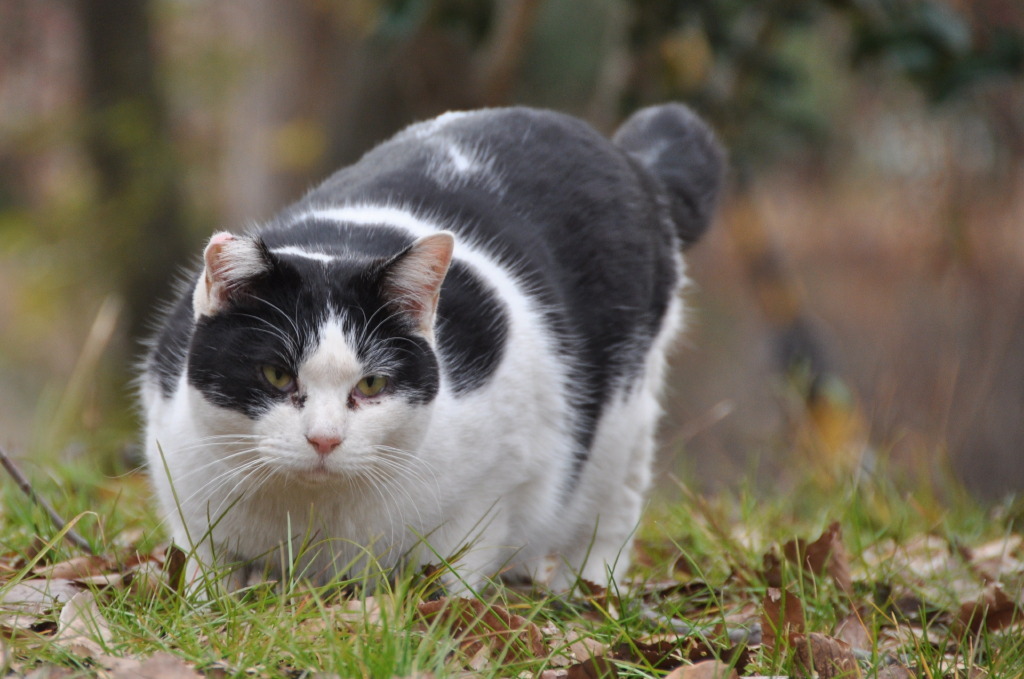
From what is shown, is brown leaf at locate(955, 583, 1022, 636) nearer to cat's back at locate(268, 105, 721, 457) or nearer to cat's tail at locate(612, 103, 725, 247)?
cat's back at locate(268, 105, 721, 457)

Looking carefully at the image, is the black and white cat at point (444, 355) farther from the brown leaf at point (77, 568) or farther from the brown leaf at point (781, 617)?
the brown leaf at point (781, 617)

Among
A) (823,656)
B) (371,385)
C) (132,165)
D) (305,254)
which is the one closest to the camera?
(823,656)

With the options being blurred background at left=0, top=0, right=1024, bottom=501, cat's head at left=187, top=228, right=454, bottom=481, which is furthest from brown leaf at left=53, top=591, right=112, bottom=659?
blurred background at left=0, top=0, right=1024, bottom=501

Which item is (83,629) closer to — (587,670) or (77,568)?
(77,568)

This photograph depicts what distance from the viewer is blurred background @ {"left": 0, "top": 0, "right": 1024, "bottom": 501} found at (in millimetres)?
4316

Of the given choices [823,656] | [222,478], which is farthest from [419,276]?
[823,656]

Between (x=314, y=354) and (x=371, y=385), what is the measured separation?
149 millimetres

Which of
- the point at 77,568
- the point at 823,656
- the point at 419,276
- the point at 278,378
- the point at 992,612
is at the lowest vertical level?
the point at 992,612

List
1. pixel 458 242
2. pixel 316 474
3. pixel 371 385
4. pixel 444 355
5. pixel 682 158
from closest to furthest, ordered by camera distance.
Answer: pixel 316 474
pixel 371 385
pixel 444 355
pixel 458 242
pixel 682 158

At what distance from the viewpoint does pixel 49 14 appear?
798cm

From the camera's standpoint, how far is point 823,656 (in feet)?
6.66

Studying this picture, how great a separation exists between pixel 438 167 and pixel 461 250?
0.30 meters

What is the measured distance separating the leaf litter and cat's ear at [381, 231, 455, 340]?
2.01 feet

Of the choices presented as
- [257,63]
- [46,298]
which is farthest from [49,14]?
[46,298]
